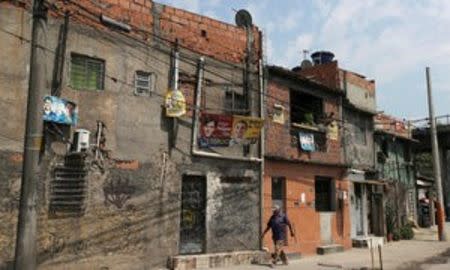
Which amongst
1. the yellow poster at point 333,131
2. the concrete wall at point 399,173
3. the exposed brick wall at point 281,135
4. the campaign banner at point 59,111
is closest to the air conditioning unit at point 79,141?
the campaign banner at point 59,111

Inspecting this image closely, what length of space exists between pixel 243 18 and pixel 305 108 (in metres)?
4.74

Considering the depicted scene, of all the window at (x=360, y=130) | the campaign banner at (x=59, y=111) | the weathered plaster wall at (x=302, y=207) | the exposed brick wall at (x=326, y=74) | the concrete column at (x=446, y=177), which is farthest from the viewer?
the concrete column at (x=446, y=177)

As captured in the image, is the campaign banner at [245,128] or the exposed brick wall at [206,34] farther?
the campaign banner at [245,128]

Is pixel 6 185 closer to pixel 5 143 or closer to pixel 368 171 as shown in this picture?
pixel 5 143

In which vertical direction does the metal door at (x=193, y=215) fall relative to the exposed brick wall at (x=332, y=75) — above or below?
below

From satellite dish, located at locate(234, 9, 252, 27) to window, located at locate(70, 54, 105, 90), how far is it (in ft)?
19.3

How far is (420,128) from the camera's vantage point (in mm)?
42219

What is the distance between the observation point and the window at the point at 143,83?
1417 cm

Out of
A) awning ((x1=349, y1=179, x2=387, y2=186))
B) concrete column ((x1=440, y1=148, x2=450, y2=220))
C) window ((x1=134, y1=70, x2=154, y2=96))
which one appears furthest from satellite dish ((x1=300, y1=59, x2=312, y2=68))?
concrete column ((x1=440, y1=148, x2=450, y2=220))

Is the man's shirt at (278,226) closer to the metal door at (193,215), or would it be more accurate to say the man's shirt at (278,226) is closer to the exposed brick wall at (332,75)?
the metal door at (193,215)

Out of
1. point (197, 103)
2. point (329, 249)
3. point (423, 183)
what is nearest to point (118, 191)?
point (197, 103)

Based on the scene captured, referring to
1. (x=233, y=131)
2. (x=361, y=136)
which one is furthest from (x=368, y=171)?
(x=233, y=131)

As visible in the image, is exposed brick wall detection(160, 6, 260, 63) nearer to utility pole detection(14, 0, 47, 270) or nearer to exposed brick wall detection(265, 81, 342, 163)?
exposed brick wall detection(265, 81, 342, 163)

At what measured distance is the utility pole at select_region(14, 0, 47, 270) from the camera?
8.48 metres
